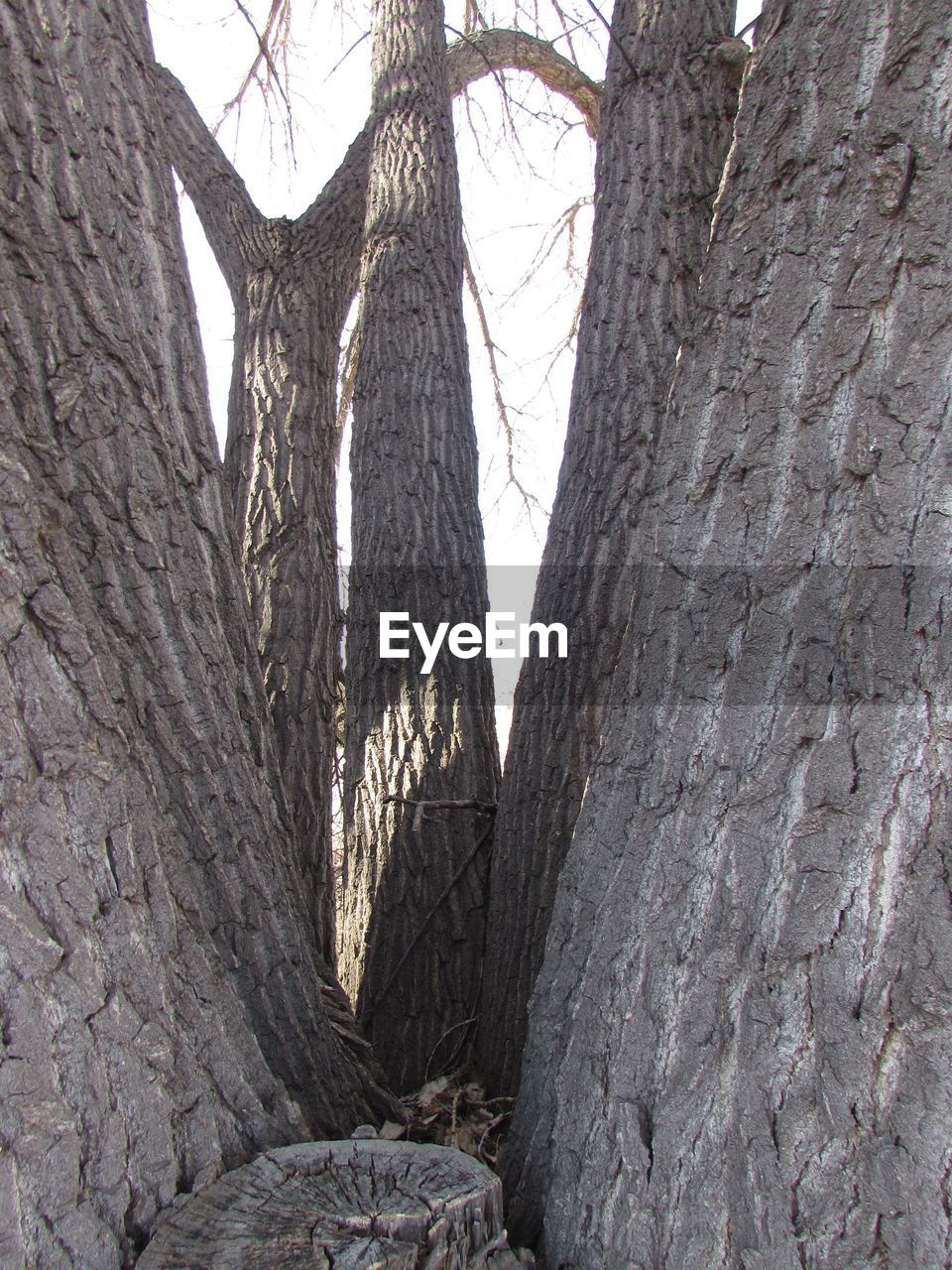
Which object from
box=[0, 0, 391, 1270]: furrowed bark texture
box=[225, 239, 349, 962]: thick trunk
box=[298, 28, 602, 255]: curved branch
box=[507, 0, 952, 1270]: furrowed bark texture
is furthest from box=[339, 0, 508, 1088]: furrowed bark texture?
box=[507, 0, 952, 1270]: furrowed bark texture

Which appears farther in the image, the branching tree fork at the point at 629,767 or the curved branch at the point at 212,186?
the curved branch at the point at 212,186

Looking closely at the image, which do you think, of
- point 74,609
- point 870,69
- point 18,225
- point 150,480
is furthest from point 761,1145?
point 18,225

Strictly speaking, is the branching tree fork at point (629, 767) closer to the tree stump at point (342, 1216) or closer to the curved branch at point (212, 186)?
the tree stump at point (342, 1216)

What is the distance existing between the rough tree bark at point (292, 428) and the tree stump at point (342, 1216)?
4.77 ft

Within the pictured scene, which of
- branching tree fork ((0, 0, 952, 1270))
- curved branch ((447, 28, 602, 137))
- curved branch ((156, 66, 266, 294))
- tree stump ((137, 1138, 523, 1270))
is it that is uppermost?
curved branch ((447, 28, 602, 137))

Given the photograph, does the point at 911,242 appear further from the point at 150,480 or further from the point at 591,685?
the point at 591,685

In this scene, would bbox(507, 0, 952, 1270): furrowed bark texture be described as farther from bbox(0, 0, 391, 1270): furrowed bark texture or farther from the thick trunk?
the thick trunk

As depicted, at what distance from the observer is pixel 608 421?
111 inches

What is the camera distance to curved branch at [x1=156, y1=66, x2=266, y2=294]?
3.92 meters

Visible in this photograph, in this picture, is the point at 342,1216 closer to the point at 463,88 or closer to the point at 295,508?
the point at 295,508

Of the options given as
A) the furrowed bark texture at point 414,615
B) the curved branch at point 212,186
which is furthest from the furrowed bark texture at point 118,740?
the curved branch at point 212,186

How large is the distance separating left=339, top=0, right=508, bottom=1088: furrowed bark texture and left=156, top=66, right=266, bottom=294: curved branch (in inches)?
21.0

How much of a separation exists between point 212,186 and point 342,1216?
148 inches

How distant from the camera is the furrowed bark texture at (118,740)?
1319 mm
